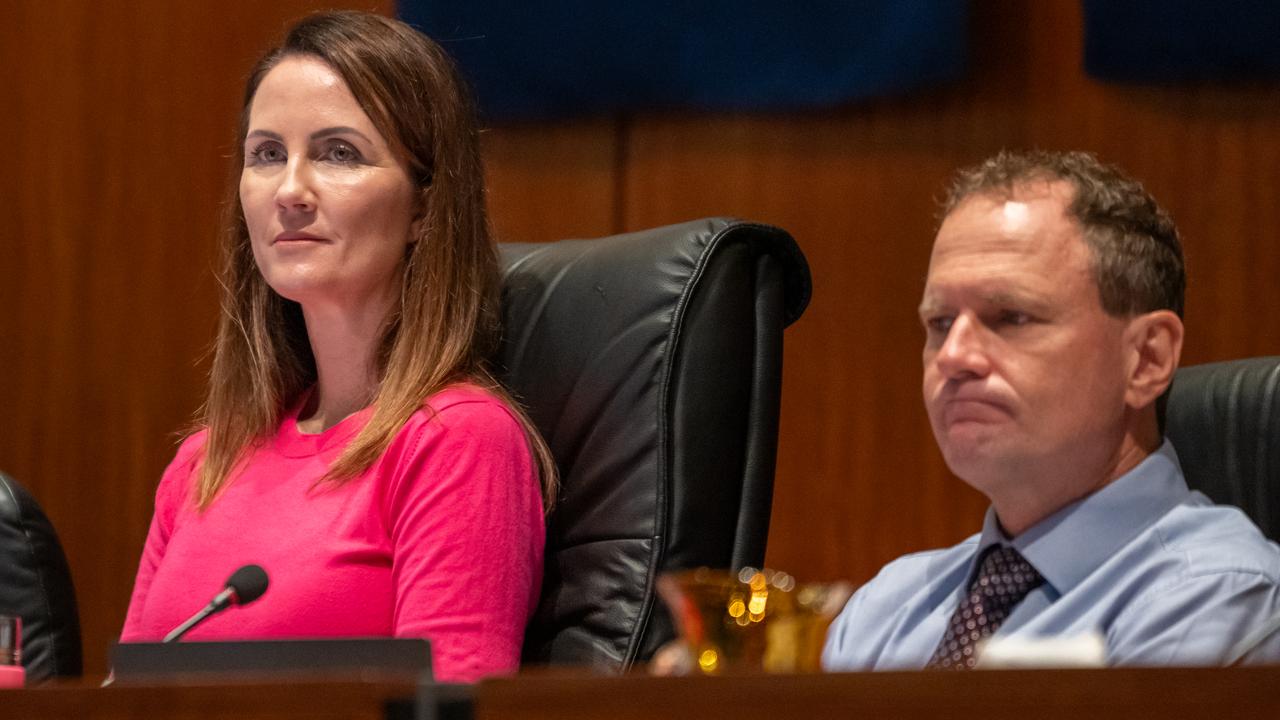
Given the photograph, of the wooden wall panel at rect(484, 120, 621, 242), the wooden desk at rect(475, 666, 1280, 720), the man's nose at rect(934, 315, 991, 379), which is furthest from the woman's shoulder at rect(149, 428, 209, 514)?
the wooden desk at rect(475, 666, 1280, 720)

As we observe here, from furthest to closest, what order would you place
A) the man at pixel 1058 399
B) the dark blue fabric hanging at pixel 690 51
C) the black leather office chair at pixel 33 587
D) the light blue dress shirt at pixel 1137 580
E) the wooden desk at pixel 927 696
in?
the dark blue fabric hanging at pixel 690 51, the black leather office chair at pixel 33 587, the man at pixel 1058 399, the light blue dress shirt at pixel 1137 580, the wooden desk at pixel 927 696

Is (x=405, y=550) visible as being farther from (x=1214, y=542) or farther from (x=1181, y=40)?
(x=1181, y=40)

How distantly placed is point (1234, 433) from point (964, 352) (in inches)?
11.0

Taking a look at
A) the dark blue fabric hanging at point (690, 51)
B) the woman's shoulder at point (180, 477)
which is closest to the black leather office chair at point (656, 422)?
the woman's shoulder at point (180, 477)

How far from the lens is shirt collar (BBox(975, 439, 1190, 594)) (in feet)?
4.03

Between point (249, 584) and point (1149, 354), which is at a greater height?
point (1149, 354)

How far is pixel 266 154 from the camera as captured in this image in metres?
1.74

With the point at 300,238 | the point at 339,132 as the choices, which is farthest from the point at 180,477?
the point at 339,132

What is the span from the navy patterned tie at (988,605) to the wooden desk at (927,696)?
572mm

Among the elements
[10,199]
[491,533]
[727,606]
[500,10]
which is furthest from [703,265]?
[10,199]

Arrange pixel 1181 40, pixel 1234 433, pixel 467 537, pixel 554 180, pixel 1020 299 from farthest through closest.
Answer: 1. pixel 554 180
2. pixel 1181 40
3. pixel 467 537
4. pixel 1234 433
5. pixel 1020 299

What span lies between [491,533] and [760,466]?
265 millimetres

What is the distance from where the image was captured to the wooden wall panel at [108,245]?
8.68ft

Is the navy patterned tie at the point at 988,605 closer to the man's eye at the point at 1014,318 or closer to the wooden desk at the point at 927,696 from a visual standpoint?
the man's eye at the point at 1014,318
